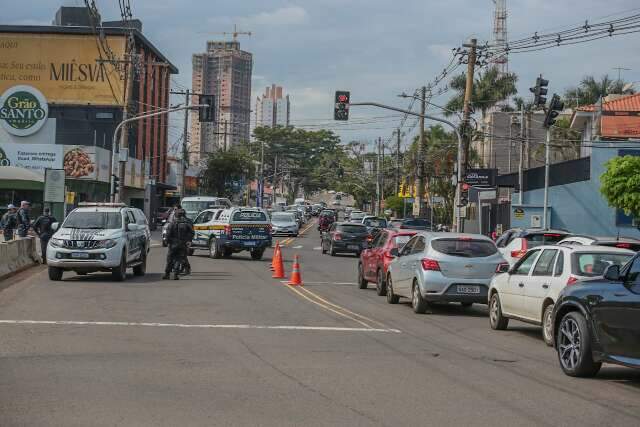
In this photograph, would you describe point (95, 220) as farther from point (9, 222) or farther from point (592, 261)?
point (592, 261)

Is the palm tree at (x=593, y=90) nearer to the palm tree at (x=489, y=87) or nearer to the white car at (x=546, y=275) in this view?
the palm tree at (x=489, y=87)

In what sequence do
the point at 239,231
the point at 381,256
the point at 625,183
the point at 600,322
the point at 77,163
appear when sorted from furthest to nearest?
1. the point at 77,163
2. the point at 625,183
3. the point at 239,231
4. the point at 381,256
5. the point at 600,322

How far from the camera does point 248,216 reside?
1391 inches

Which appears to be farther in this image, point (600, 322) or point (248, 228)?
point (248, 228)

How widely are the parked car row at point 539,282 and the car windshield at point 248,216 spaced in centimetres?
1182

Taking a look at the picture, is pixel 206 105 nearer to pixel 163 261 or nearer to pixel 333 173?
pixel 163 261

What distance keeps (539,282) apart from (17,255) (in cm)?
1676

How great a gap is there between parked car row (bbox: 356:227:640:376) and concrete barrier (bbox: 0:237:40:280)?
9082 mm

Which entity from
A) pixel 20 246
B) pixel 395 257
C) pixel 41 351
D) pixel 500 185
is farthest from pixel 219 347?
pixel 500 185

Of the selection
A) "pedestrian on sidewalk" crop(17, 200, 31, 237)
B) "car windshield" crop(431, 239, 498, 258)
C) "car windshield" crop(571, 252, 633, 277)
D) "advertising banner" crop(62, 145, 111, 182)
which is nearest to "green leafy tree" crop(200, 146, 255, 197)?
"advertising banner" crop(62, 145, 111, 182)

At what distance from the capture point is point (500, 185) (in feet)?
191

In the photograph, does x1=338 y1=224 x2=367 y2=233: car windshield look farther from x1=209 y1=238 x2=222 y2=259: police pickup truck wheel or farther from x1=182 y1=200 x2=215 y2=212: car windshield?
x1=182 y1=200 x2=215 y2=212: car windshield

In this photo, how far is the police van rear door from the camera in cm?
3512

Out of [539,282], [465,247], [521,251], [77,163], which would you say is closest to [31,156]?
[77,163]
